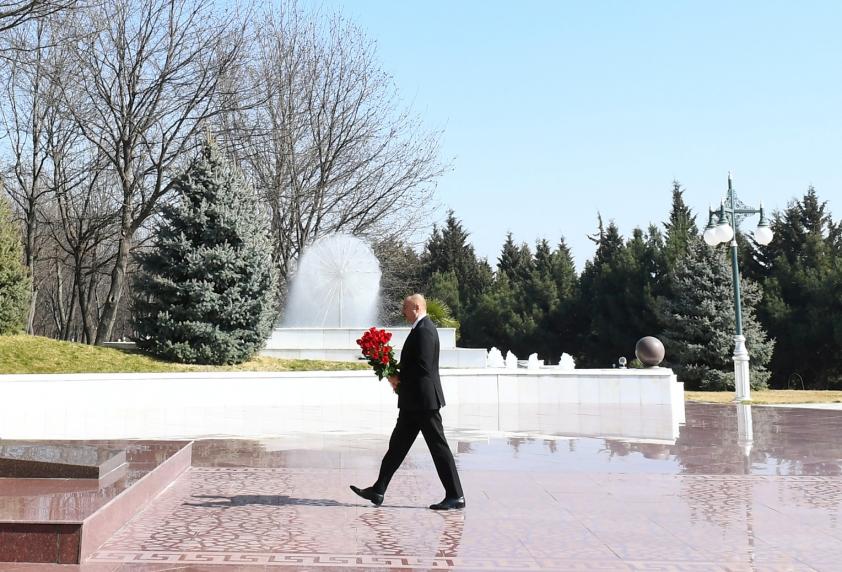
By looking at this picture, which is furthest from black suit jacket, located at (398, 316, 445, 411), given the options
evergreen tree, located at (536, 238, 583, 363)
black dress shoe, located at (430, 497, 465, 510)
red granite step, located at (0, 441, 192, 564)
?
evergreen tree, located at (536, 238, 583, 363)

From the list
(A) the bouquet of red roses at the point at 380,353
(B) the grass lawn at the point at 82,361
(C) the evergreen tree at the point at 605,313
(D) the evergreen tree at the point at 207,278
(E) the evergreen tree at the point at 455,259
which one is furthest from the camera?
(E) the evergreen tree at the point at 455,259

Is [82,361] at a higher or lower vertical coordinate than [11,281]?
lower

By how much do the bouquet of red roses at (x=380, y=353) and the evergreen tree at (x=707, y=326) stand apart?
28863 mm

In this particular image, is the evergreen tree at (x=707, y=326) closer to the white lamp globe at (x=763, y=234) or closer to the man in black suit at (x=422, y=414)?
the white lamp globe at (x=763, y=234)

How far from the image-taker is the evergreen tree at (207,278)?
68.6 ft

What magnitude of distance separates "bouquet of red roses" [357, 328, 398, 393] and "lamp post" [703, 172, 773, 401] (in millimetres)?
16332

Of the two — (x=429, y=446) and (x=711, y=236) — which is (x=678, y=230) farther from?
(x=429, y=446)

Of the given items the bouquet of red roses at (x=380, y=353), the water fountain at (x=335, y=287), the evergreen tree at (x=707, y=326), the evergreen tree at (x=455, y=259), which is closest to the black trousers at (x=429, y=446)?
the bouquet of red roses at (x=380, y=353)

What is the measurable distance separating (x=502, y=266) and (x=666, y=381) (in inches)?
1892

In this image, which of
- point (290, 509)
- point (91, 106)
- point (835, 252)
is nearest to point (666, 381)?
point (290, 509)

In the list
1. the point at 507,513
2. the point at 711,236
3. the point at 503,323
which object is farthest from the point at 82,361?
the point at 503,323

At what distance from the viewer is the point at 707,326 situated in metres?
34.6

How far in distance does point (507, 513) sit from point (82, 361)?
1583 cm

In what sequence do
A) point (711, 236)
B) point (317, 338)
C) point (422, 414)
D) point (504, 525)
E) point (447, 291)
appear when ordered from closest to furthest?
point (504, 525) → point (422, 414) → point (711, 236) → point (317, 338) → point (447, 291)
